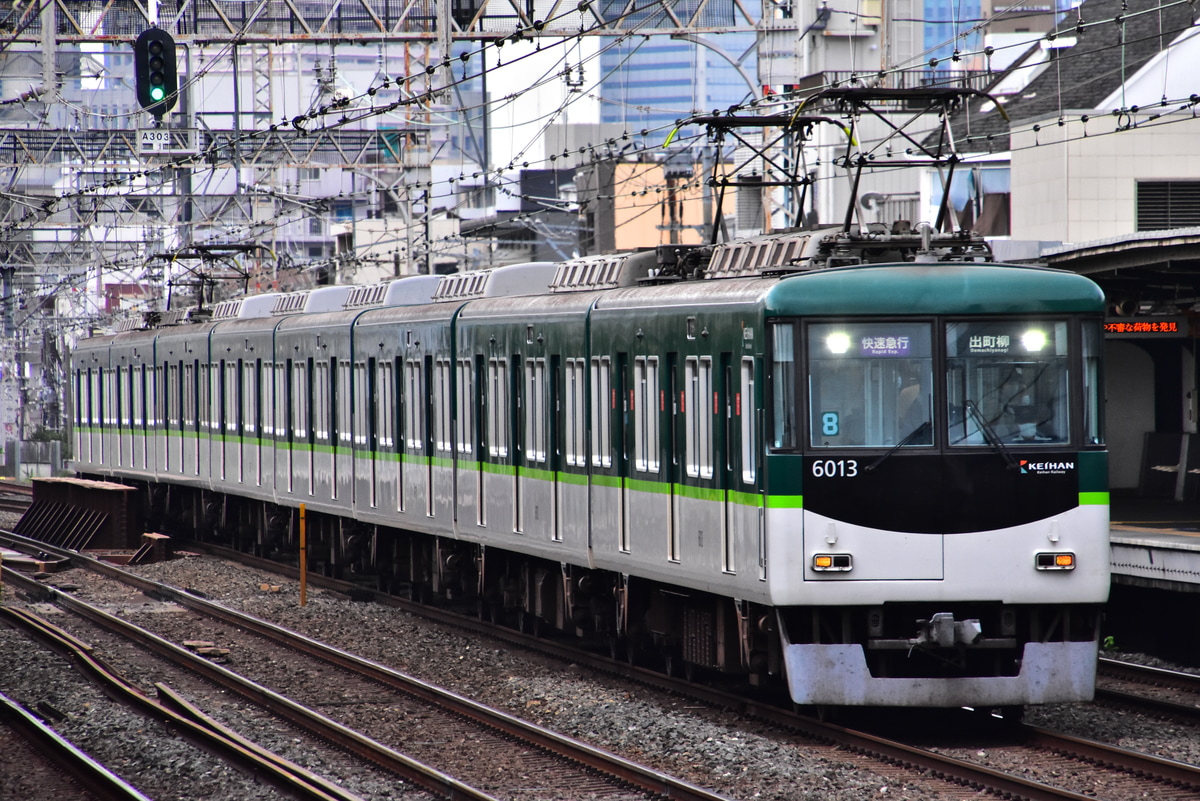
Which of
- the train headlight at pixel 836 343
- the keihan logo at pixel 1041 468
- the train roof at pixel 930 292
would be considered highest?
the train roof at pixel 930 292

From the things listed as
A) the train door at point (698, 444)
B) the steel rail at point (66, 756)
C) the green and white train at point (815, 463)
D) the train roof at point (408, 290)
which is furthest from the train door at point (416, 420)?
the train door at point (698, 444)

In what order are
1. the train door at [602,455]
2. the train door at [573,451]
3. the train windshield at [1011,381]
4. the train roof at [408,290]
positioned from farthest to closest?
Result: the train roof at [408,290] < the train door at [573,451] < the train door at [602,455] < the train windshield at [1011,381]

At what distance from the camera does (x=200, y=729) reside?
12.3m

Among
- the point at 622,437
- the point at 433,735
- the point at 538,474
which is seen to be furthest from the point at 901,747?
the point at 538,474

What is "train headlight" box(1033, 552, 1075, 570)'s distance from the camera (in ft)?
37.0

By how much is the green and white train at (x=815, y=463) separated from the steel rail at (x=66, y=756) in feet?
12.9

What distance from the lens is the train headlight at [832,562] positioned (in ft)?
36.5

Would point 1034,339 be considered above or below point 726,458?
above

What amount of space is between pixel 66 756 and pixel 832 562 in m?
4.92

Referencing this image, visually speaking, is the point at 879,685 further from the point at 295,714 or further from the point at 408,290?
the point at 408,290

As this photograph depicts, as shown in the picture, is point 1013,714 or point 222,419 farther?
point 222,419

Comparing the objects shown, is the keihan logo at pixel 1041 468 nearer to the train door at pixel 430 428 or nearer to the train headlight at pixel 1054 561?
the train headlight at pixel 1054 561

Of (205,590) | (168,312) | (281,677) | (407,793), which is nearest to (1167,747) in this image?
(407,793)

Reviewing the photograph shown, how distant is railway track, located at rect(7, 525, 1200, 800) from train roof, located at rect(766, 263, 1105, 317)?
2544 millimetres
